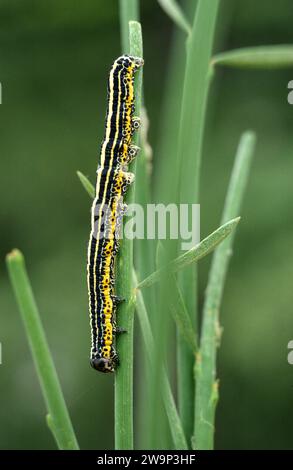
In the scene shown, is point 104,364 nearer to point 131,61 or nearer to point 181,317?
point 181,317

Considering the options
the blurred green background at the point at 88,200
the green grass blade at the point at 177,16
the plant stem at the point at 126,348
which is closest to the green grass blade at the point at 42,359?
the plant stem at the point at 126,348

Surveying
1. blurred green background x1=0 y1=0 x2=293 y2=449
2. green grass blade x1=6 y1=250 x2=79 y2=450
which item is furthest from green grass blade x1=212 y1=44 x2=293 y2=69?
blurred green background x1=0 y1=0 x2=293 y2=449

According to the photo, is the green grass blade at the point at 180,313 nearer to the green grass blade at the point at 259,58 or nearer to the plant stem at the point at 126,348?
the plant stem at the point at 126,348

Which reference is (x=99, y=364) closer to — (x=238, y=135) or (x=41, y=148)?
(x=238, y=135)

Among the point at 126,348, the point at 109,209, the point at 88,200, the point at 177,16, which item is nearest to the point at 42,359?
the point at 126,348

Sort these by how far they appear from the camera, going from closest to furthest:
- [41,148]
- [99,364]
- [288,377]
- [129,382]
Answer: [129,382]
[99,364]
[288,377]
[41,148]

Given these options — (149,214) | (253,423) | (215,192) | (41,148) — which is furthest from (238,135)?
(149,214)
